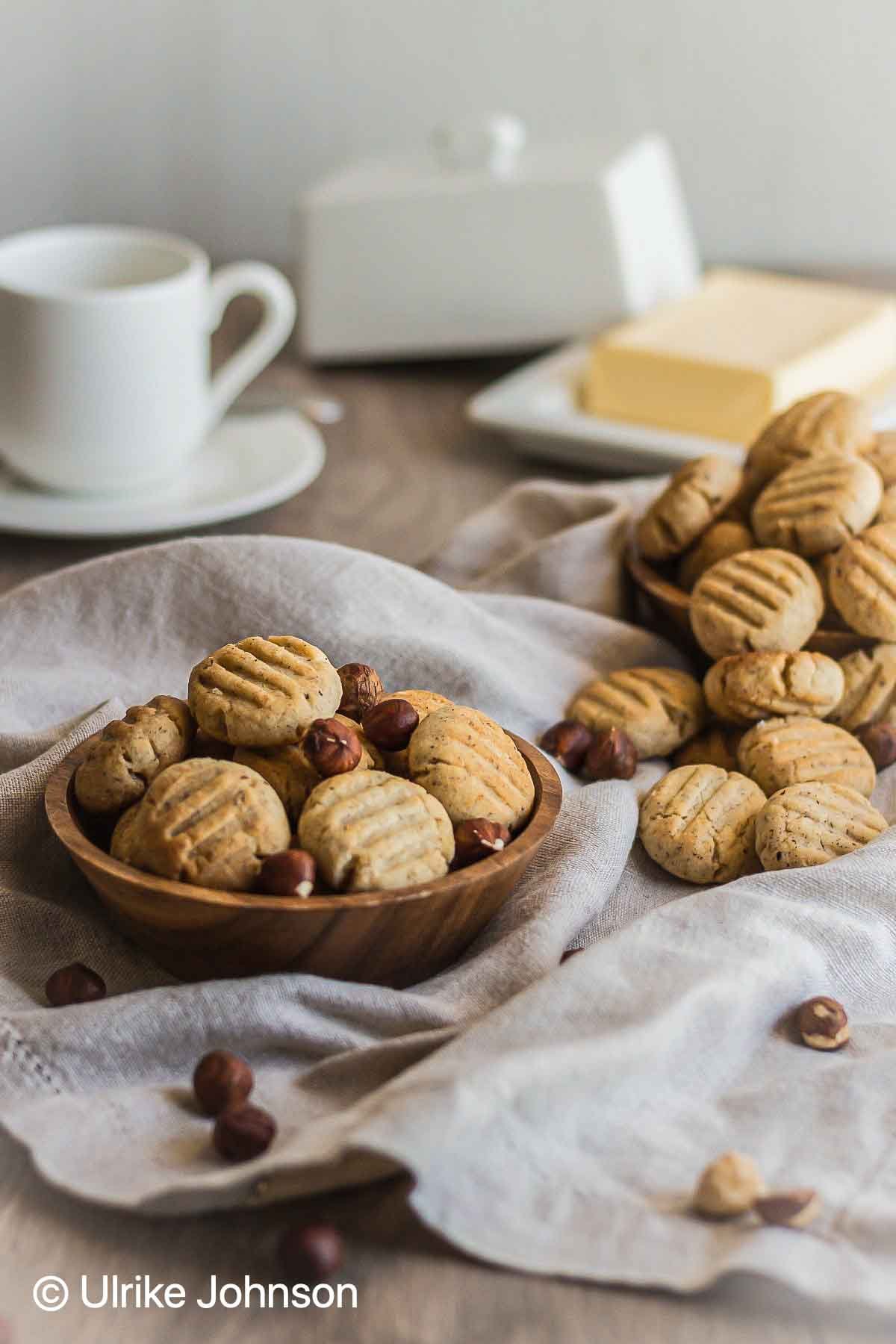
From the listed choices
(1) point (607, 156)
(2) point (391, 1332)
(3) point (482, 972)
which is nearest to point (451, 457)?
(1) point (607, 156)

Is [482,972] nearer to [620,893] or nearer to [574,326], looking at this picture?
[620,893]

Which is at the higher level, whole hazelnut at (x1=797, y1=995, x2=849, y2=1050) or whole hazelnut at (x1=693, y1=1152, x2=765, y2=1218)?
whole hazelnut at (x1=693, y1=1152, x2=765, y2=1218)

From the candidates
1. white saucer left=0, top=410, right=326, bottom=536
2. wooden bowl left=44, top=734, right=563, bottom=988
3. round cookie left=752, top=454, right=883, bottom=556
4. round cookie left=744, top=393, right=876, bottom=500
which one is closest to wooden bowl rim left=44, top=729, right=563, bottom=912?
wooden bowl left=44, top=734, right=563, bottom=988

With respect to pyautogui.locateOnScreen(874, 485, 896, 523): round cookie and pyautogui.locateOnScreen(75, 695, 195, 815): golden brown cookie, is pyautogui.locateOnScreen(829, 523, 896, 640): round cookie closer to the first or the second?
pyautogui.locateOnScreen(874, 485, 896, 523): round cookie

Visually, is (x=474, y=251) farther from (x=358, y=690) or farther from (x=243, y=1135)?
(x=243, y=1135)

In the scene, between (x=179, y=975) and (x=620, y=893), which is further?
(x=620, y=893)

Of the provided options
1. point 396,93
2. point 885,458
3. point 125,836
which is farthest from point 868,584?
point 396,93

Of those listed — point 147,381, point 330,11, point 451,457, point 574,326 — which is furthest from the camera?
point 330,11
